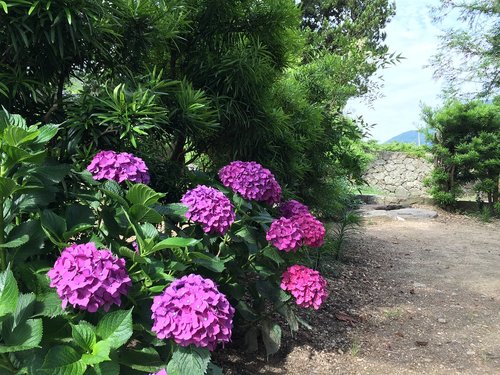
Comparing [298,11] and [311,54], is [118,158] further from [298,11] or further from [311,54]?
[311,54]

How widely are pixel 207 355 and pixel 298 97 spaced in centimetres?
224

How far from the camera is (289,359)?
2.24m

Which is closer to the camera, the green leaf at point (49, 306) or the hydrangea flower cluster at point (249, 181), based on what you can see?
the green leaf at point (49, 306)

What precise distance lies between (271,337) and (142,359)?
83cm

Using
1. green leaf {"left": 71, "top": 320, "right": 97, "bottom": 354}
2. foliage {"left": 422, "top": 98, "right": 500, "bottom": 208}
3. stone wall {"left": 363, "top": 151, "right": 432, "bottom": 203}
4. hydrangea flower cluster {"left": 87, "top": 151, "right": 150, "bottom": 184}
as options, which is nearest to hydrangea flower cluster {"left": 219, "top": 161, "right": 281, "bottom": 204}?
hydrangea flower cluster {"left": 87, "top": 151, "right": 150, "bottom": 184}


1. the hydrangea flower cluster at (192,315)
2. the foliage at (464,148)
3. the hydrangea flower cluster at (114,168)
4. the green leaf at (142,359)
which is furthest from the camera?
the foliage at (464,148)

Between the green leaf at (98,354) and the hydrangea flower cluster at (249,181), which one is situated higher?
the hydrangea flower cluster at (249,181)

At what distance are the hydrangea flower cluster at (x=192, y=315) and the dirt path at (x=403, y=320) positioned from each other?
36.0 inches

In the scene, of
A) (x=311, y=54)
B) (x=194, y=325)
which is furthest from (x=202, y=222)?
(x=311, y=54)

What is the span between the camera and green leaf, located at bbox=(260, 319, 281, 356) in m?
2.04

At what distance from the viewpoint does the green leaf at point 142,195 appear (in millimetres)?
1460

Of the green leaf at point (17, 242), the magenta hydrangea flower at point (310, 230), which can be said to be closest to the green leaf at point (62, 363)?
the green leaf at point (17, 242)

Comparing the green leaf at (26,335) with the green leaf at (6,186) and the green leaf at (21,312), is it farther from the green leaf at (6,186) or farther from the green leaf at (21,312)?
the green leaf at (6,186)

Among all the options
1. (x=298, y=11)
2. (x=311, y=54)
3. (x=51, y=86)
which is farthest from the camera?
(x=311, y=54)
